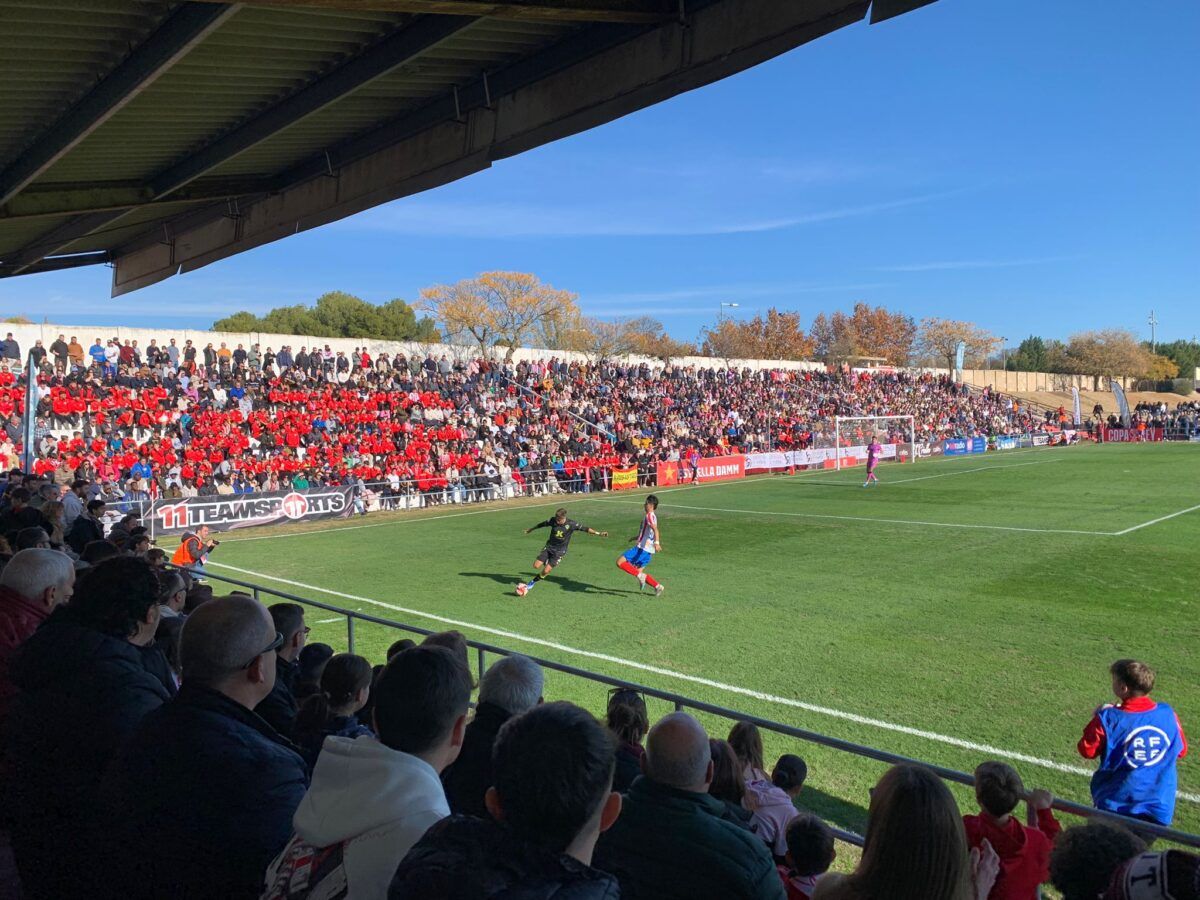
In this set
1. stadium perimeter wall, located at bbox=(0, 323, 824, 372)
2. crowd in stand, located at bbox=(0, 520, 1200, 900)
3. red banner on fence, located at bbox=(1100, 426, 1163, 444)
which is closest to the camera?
crowd in stand, located at bbox=(0, 520, 1200, 900)

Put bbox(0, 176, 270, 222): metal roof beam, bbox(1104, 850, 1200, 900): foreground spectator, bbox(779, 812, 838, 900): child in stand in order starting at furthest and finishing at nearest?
1. bbox(0, 176, 270, 222): metal roof beam
2. bbox(779, 812, 838, 900): child in stand
3. bbox(1104, 850, 1200, 900): foreground spectator

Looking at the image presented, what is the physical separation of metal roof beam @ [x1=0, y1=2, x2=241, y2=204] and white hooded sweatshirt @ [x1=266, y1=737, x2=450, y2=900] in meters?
4.25

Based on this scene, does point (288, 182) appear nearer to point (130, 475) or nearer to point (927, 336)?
point (130, 475)

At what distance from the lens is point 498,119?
676 cm

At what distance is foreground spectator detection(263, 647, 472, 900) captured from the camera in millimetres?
2037

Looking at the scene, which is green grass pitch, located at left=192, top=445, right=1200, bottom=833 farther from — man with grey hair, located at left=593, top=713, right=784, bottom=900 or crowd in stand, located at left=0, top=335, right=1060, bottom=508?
man with grey hair, located at left=593, top=713, right=784, bottom=900

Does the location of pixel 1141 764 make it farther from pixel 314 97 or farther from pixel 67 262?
pixel 67 262

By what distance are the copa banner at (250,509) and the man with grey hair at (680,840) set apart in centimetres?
2417

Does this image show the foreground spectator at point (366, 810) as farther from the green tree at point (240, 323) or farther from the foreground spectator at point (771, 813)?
the green tree at point (240, 323)

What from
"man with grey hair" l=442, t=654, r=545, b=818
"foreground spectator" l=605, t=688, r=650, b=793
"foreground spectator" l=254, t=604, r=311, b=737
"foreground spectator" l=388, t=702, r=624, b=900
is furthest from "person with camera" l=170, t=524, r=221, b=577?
"foreground spectator" l=388, t=702, r=624, b=900

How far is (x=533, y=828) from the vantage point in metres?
1.84

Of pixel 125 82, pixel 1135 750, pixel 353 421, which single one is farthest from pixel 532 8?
pixel 353 421

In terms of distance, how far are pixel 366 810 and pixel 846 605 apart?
1305cm

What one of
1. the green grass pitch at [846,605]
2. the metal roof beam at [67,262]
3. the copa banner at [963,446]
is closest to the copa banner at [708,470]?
the green grass pitch at [846,605]
